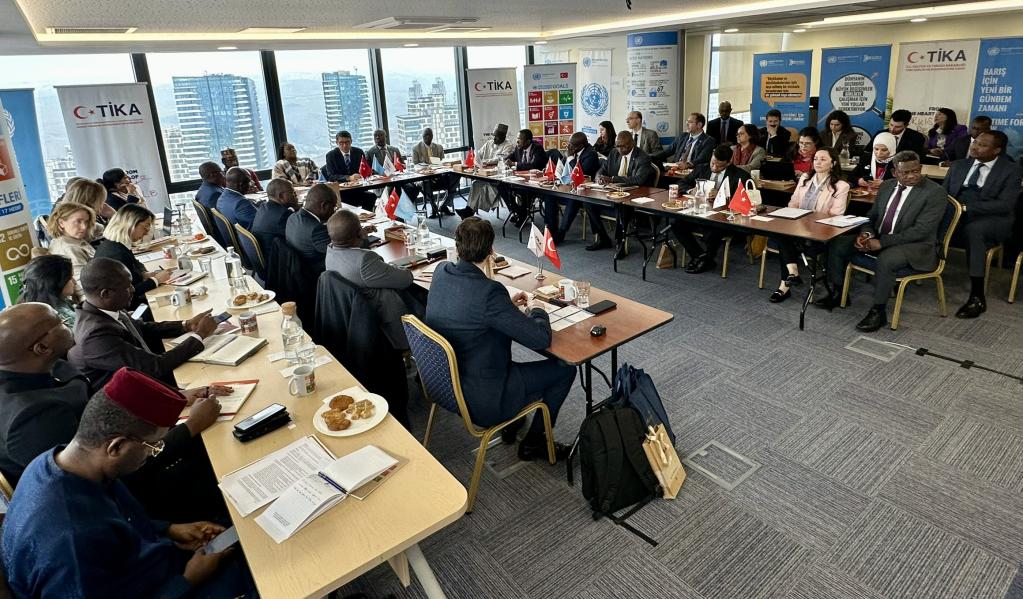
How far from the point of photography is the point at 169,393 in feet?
5.71

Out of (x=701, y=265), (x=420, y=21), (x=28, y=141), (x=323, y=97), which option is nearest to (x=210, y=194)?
(x=28, y=141)

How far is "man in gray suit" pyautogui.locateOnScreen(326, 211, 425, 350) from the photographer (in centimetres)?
361

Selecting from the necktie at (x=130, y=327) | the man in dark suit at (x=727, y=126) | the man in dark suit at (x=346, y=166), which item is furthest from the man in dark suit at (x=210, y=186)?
the man in dark suit at (x=727, y=126)

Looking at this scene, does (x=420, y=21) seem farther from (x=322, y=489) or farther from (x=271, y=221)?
(x=322, y=489)

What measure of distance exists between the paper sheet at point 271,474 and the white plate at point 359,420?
81 millimetres

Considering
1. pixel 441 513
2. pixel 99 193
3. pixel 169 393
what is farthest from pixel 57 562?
pixel 99 193

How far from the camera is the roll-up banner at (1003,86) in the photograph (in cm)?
760

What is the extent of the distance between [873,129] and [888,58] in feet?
3.22

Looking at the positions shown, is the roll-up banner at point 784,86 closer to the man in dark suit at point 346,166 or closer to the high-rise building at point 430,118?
the high-rise building at point 430,118

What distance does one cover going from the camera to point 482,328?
2844 mm

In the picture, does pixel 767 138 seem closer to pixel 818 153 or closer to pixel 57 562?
pixel 818 153

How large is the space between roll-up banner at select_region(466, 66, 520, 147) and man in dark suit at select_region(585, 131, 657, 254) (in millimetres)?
3584

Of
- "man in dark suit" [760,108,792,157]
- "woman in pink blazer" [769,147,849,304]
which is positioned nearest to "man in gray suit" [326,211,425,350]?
"woman in pink blazer" [769,147,849,304]

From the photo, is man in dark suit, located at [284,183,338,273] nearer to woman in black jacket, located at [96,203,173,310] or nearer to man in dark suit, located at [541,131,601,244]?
woman in black jacket, located at [96,203,173,310]
